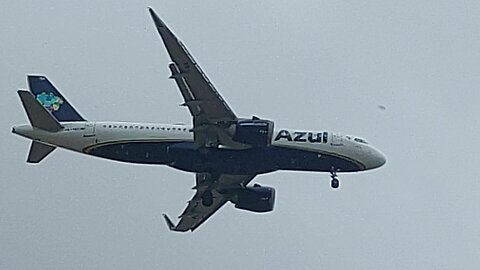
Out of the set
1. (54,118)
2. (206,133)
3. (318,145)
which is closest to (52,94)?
(54,118)

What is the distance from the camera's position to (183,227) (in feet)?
317

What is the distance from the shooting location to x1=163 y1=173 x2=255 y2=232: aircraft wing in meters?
90.7

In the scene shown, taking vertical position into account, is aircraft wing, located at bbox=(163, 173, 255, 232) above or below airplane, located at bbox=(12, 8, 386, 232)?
below

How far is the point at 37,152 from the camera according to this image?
8512 centimetres

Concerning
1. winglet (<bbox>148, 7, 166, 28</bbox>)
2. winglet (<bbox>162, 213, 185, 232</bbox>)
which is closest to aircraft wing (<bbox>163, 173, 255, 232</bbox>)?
winglet (<bbox>162, 213, 185, 232</bbox>)

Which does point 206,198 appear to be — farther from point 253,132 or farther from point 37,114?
point 37,114

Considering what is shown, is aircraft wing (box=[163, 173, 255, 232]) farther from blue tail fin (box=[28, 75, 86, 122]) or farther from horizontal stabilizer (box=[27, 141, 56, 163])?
horizontal stabilizer (box=[27, 141, 56, 163])

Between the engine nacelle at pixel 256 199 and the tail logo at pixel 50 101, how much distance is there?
50.8 feet

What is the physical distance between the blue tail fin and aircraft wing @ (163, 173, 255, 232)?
1077cm

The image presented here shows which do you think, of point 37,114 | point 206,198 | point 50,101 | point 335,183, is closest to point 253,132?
point 335,183

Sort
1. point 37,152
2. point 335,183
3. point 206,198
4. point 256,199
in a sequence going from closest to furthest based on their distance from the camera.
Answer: point 37,152
point 335,183
point 206,198
point 256,199

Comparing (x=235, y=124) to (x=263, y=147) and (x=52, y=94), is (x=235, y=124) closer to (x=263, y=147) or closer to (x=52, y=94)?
(x=263, y=147)

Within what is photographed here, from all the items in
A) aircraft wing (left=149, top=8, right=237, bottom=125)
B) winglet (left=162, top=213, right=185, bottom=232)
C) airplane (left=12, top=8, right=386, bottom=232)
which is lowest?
winglet (left=162, top=213, right=185, bottom=232)

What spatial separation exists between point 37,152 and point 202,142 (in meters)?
11.8
